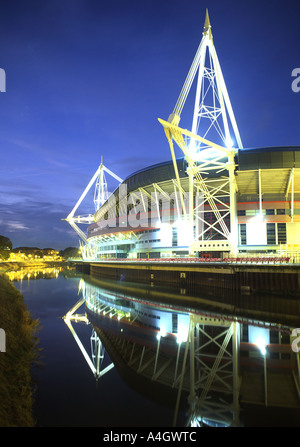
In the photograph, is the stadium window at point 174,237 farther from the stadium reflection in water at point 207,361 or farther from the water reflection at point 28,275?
the water reflection at point 28,275

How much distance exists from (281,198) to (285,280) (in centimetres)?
1954

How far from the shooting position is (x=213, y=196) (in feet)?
117

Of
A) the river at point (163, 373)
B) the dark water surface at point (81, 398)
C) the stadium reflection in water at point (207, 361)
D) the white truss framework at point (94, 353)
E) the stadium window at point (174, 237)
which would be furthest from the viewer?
the stadium window at point (174, 237)

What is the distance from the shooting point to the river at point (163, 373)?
6.35 metres

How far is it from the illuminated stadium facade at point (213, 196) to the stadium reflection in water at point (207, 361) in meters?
16.5

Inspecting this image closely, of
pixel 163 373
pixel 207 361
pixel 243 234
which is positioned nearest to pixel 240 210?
pixel 243 234

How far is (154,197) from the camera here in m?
47.4

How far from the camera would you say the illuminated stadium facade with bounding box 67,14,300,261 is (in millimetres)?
32125

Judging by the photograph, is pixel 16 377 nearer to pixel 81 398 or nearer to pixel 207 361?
pixel 81 398

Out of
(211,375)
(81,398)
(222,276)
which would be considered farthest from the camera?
(222,276)

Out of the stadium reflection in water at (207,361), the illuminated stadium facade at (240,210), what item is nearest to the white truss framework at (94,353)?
the stadium reflection in water at (207,361)

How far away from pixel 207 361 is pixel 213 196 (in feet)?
92.2

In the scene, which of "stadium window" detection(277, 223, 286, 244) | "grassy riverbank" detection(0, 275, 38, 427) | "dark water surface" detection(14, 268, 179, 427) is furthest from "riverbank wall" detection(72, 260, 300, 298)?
"grassy riverbank" detection(0, 275, 38, 427)

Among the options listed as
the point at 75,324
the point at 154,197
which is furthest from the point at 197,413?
the point at 154,197
